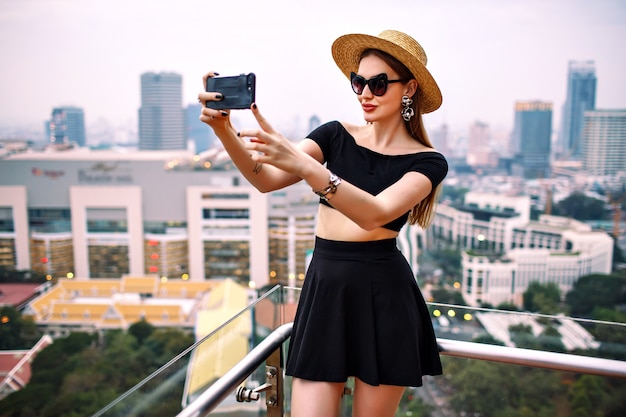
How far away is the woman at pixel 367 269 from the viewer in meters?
1.06

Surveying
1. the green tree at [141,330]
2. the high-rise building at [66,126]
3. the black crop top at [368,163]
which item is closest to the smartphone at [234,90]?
the black crop top at [368,163]

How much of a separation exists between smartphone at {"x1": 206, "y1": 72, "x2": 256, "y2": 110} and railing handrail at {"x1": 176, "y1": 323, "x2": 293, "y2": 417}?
1.77 ft

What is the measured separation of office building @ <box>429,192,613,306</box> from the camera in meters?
13.1

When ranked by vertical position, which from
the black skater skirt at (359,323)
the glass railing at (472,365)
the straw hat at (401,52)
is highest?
the straw hat at (401,52)

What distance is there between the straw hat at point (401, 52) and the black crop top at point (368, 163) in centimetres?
15

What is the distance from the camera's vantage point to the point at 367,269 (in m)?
1.07

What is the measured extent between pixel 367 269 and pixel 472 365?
1.79ft

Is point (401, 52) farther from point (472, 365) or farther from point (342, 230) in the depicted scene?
point (472, 365)

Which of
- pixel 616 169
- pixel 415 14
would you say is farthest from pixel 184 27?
pixel 616 169

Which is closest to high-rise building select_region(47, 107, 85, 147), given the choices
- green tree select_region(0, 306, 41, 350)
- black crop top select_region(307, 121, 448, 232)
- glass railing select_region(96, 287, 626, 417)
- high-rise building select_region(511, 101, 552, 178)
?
green tree select_region(0, 306, 41, 350)

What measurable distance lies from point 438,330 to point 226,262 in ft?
52.3

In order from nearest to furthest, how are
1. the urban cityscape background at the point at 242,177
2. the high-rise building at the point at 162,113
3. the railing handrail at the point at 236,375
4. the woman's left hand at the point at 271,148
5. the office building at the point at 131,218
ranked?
1. the woman's left hand at the point at 271,148
2. the railing handrail at the point at 236,375
3. the urban cityscape background at the point at 242,177
4. the office building at the point at 131,218
5. the high-rise building at the point at 162,113

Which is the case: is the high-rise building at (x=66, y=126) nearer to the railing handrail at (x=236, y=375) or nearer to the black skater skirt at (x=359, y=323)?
the railing handrail at (x=236, y=375)

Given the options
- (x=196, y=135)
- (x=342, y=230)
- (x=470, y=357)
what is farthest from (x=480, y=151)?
(x=342, y=230)
